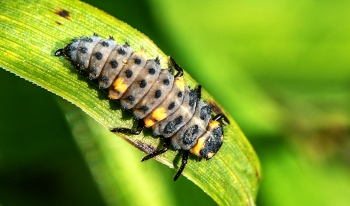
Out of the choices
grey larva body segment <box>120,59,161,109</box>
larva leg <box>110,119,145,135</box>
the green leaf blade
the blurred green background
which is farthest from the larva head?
the blurred green background

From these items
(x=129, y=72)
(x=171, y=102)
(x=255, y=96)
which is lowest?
(x=255, y=96)

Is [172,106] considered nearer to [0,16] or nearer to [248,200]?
[248,200]

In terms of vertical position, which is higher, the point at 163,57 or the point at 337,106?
the point at 163,57

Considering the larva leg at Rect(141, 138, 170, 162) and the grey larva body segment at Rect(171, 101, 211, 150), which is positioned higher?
the grey larva body segment at Rect(171, 101, 211, 150)

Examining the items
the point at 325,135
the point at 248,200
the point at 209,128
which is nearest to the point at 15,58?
the point at 209,128

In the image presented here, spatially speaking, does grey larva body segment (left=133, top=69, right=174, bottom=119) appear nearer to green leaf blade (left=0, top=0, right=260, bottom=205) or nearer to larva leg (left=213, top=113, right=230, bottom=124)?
green leaf blade (left=0, top=0, right=260, bottom=205)

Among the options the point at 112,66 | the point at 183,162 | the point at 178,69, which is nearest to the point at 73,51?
the point at 112,66

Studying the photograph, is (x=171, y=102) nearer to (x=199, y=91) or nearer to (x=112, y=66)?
(x=199, y=91)
